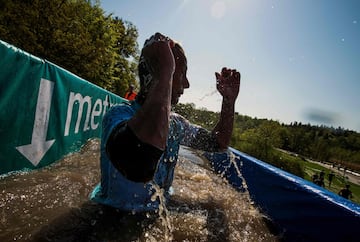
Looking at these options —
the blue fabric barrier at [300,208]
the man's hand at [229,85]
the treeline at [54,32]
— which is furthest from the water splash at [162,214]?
the treeline at [54,32]

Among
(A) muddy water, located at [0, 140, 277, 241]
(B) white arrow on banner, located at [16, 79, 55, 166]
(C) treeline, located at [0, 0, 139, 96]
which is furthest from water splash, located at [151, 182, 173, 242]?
(C) treeline, located at [0, 0, 139, 96]

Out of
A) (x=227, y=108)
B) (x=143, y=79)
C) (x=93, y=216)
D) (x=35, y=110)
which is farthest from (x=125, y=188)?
(x=35, y=110)

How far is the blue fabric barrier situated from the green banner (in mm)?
3261

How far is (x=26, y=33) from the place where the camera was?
32.2ft

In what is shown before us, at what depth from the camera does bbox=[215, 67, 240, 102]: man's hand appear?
293 centimetres

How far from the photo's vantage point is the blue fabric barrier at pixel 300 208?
257 centimetres

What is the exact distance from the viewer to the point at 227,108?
2912 mm

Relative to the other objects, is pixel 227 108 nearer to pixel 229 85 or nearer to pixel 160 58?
pixel 229 85

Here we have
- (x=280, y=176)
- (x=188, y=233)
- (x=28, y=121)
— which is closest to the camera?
(x=188, y=233)

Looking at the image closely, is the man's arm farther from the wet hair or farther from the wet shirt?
the wet hair

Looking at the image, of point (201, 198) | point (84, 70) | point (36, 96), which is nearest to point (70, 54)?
point (84, 70)

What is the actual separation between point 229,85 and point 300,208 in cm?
179

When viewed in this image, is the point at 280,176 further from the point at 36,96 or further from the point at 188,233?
the point at 36,96

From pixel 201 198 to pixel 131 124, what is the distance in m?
2.50
